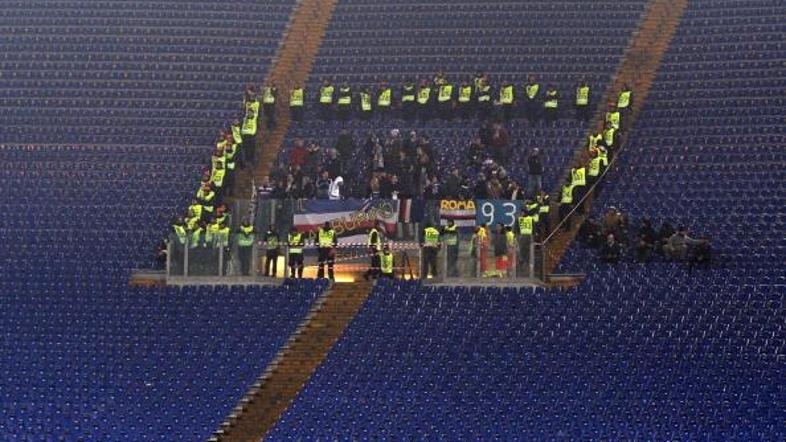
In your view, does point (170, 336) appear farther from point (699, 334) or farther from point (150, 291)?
point (699, 334)

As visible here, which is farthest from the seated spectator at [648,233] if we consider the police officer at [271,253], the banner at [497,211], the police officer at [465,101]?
the police officer at [271,253]

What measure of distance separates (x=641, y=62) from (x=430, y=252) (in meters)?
8.61

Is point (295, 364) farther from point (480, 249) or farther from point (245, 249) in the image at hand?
point (480, 249)

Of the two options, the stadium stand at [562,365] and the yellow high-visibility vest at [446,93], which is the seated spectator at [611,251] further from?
the yellow high-visibility vest at [446,93]

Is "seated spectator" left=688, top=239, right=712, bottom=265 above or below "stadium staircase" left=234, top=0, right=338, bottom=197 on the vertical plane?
below

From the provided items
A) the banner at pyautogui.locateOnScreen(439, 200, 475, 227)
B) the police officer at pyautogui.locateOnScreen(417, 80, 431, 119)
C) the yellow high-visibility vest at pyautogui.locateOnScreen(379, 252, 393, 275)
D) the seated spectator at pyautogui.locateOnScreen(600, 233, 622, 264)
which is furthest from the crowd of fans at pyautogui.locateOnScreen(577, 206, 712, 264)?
the police officer at pyautogui.locateOnScreen(417, 80, 431, 119)

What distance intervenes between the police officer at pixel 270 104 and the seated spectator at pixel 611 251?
8.76 m

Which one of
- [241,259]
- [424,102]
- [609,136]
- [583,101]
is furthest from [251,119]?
[609,136]

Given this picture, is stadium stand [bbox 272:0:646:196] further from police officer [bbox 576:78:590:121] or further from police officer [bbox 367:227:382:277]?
police officer [bbox 367:227:382:277]

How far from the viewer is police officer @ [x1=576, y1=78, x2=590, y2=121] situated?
4397 centimetres

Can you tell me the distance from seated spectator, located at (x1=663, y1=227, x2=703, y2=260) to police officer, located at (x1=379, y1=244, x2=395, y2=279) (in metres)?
5.13

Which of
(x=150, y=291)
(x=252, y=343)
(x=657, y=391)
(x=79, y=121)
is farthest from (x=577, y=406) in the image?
(x=79, y=121)

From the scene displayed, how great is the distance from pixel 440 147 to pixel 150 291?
7136 millimetres

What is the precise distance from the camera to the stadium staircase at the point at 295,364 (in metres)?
36.3
